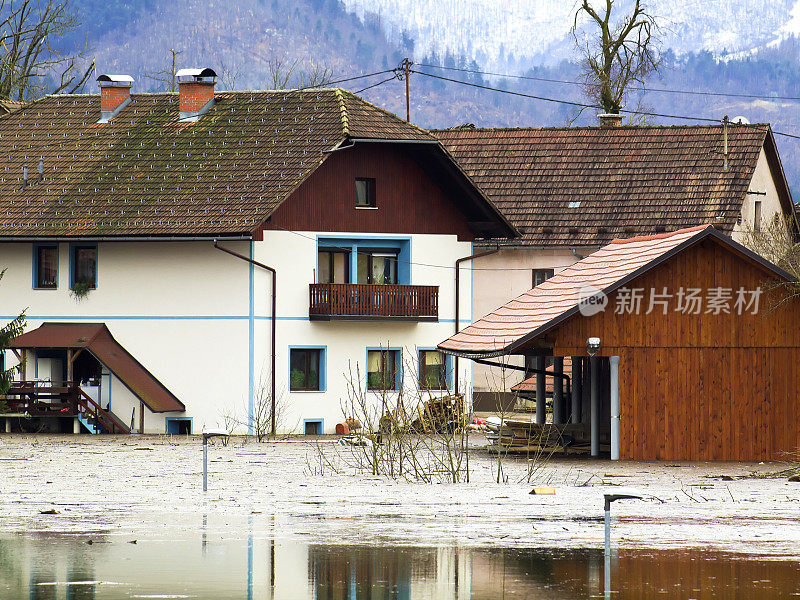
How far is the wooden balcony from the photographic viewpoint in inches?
1683

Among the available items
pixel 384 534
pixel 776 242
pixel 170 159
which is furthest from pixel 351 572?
pixel 776 242

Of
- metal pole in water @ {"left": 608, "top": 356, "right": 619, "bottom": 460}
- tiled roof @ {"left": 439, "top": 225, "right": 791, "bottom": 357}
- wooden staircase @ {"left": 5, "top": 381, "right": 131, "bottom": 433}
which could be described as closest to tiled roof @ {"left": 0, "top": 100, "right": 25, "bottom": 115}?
wooden staircase @ {"left": 5, "top": 381, "right": 131, "bottom": 433}

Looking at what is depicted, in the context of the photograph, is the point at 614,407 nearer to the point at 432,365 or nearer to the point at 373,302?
the point at 373,302

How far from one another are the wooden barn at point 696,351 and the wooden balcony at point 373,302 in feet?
37.2

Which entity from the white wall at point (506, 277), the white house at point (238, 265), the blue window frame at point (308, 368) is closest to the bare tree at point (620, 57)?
the white wall at point (506, 277)

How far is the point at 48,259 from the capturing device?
4416 centimetres

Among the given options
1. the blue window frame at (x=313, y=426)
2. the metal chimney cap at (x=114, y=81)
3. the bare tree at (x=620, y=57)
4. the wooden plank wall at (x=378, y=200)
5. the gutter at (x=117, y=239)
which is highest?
the bare tree at (x=620, y=57)

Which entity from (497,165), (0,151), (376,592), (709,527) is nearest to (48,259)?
(0,151)

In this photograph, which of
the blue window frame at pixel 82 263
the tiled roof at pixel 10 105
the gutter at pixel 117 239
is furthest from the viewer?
the tiled roof at pixel 10 105

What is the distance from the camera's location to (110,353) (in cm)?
4234

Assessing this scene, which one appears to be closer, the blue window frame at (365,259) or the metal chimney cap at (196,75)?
the blue window frame at (365,259)

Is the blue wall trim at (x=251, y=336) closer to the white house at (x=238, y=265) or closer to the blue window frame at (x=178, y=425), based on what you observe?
the white house at (x=238, y=265)

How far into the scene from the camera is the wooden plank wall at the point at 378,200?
42938mm

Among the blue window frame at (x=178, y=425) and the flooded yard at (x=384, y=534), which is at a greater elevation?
the blue window frame at (x=178, y=425)
